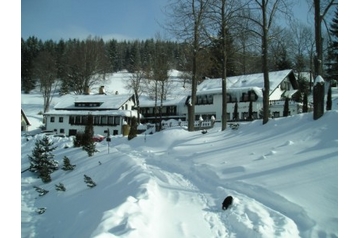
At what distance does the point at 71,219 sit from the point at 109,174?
3150mm

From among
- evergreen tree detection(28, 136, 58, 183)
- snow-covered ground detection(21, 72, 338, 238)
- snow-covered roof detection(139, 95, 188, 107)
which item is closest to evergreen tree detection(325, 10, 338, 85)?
snow-covered ground detection(21, 72, 338, 238)

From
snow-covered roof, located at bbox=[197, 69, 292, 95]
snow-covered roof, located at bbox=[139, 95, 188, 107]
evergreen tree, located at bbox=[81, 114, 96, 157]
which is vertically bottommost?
evergreen tree, located at bbox=[81, 114, 96, 157]

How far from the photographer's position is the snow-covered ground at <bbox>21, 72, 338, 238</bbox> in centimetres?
385

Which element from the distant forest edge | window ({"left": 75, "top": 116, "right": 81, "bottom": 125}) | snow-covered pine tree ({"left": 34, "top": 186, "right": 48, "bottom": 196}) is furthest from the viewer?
window ({"left": 75, "top": 116, "right": 81, "bottom": 125})

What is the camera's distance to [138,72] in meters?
32.5

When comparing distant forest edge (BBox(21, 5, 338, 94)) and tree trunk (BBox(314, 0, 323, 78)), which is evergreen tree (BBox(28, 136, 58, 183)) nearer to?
distant forest edge (BBox(21, 5, 338, 94))

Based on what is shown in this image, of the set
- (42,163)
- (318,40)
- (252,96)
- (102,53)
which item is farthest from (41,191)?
(252,96)

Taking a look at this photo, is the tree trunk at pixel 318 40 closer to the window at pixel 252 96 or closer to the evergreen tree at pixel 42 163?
the evergreen tree at pixel 42 163

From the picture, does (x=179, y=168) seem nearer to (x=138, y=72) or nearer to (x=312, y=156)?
(x=312, y=156)

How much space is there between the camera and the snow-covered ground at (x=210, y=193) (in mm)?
3850

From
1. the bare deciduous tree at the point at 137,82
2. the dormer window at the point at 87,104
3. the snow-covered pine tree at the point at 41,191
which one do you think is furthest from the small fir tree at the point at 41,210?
the bare deciduous tree at the point at 137,82

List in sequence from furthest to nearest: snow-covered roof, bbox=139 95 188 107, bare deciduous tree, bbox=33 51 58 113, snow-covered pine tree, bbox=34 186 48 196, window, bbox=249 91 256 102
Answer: snow-covered roof, bbox=139 95 188 107
window, bbox=249 91 256 102
snow-covered pine tree, bbox=34 186 48 196
bare deciduous tree, bbox=33 51 58 113

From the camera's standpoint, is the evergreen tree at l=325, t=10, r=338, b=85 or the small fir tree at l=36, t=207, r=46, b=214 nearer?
the small fir tree at l=36, t=207, r=46, b=214

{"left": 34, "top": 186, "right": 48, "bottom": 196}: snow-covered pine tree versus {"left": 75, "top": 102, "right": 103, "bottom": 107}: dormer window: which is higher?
{"left": 75, "top": 102, "right": 103, "bottom": 107}: dormer window
